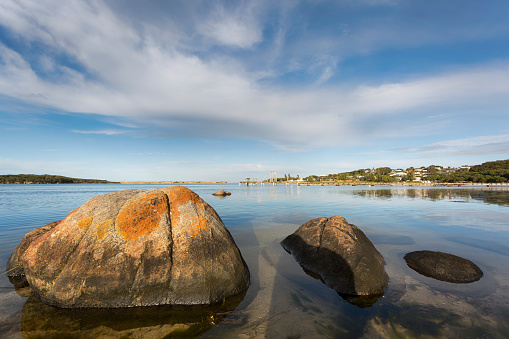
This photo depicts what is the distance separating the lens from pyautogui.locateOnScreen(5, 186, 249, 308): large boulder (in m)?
5.36

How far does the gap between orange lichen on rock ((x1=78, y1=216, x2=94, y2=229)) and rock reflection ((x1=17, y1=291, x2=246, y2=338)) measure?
191 centimetres

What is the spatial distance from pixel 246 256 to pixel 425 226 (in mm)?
13612

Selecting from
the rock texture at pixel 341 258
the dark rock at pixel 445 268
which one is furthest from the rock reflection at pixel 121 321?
the dark rock at pixel 445 268

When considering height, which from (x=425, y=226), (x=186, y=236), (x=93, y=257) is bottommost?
(x=425, y=226)

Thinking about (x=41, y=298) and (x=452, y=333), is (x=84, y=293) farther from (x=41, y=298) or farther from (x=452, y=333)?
(x=452, y=333)

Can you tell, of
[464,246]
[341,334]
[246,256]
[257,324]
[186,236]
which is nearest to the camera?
[341,334]

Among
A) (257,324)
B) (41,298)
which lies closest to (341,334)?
(257,324)

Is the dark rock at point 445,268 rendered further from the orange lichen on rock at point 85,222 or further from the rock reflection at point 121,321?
the orange lichen on rock at point 85,222

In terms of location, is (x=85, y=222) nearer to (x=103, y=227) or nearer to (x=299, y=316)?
(x=103, y=227)

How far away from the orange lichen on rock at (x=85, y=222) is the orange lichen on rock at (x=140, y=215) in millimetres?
774

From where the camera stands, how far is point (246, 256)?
9.36m

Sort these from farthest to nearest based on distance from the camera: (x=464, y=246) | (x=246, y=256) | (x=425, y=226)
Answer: (x=425, y=226) < (x=464, y=246) < (x=246, y=256)

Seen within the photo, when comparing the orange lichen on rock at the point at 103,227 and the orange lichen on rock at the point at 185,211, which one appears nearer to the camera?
the orange lichen on rock at the point at 103,227

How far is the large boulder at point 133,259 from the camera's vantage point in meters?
5.36
